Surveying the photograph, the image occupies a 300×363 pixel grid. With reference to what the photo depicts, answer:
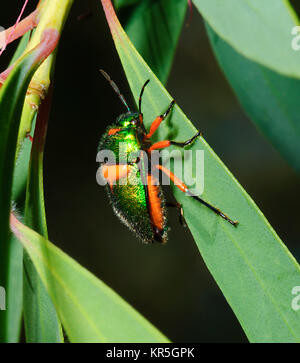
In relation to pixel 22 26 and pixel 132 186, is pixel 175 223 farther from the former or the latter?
pixel 22 26

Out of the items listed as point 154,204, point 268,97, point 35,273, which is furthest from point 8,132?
point 268,97

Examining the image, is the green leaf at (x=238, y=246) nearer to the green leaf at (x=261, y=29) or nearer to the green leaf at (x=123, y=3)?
the green leaf at (x=261, y=29)

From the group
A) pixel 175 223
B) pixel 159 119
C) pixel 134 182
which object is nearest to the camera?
pixel 159 119

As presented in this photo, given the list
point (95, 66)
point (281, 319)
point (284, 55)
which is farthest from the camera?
point (95, 66)

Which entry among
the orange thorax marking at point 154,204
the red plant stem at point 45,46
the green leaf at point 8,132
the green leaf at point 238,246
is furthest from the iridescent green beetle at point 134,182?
the green leaf at point 8,132

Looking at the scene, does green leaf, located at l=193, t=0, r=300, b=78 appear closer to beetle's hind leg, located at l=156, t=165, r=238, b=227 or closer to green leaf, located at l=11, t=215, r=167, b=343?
beetle's hind leg, located at l=156, t=165, r=238, b=227
